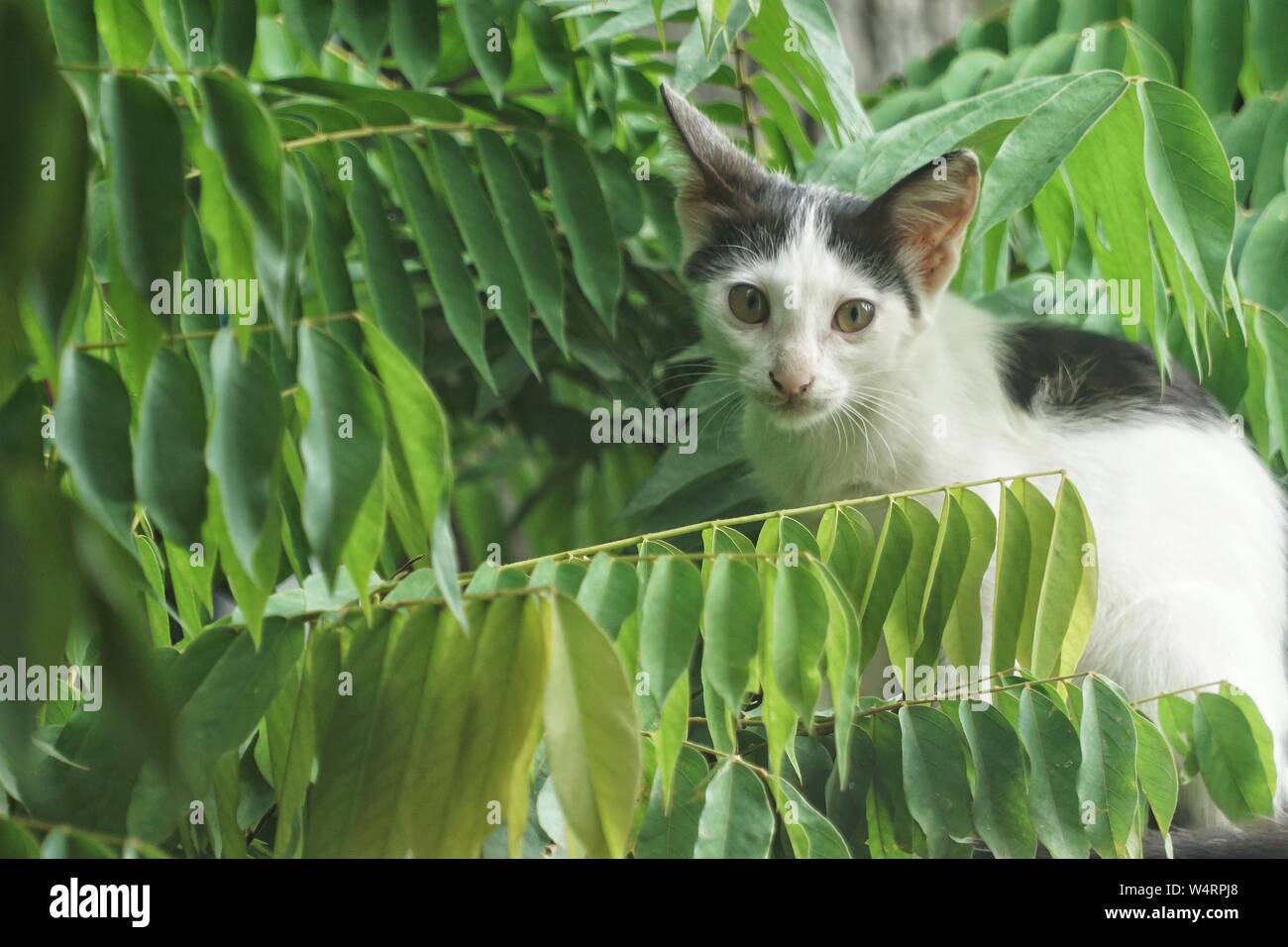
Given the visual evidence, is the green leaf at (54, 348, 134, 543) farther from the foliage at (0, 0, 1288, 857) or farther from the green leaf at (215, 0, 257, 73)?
the green leaf at (215, 0, 257, 73)

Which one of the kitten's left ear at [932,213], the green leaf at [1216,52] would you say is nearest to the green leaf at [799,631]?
the kitten's left ear at [932,213]

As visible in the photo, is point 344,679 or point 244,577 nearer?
point 244,577

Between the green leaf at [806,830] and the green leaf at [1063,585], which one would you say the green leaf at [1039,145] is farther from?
the green leaf at [806,830]

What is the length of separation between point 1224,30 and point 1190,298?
90 centimetres

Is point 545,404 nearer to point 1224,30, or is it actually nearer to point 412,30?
point 412,30

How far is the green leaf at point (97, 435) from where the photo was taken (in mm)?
876

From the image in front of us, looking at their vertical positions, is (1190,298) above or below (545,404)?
below

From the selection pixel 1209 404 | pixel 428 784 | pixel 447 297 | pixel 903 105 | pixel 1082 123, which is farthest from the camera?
pixel 903 105

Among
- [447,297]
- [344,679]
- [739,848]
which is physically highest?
[447,297]

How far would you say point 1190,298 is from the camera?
5.21ft

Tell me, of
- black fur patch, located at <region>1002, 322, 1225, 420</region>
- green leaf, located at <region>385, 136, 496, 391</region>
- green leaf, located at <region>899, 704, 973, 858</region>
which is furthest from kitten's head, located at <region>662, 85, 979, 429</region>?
green leaf, located at <region>899, 704, 973, 858</region>

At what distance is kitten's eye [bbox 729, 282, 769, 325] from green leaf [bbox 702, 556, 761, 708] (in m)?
0.90

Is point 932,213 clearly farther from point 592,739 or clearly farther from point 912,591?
point 592,739
